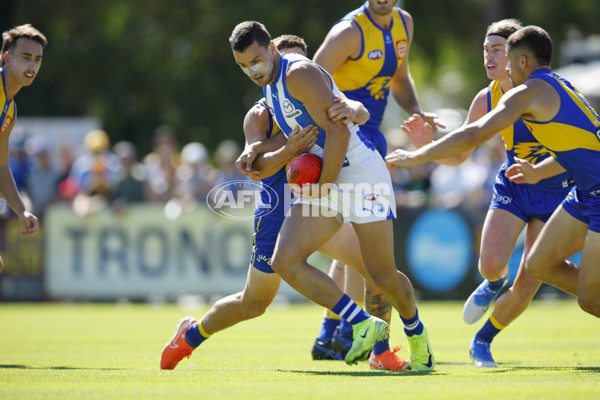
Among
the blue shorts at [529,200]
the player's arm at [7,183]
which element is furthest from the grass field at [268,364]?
the player's arm at [7,183]

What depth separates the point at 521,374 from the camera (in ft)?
22.9

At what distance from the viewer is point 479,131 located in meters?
6.88

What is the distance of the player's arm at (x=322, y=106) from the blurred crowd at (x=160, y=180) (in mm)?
9637

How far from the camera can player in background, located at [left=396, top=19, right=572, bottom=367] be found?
26.3 feet

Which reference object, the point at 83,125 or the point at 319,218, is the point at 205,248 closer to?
the point at 83,125

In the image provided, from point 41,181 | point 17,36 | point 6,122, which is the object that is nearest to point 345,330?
point 6,122

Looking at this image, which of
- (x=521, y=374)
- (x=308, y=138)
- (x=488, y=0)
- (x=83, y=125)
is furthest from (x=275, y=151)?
(x=488, y=0)

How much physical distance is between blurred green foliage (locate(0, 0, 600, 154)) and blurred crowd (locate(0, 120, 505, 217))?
1014 cm

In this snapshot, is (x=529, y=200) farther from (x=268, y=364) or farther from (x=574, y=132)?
(x=268, y=364)

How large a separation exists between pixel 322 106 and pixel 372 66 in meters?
Answer: 1.88

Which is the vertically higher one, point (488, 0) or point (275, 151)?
point (488, 0)

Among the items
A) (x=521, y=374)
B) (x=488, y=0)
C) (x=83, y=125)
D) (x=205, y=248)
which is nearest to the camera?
(x=521, y=374)

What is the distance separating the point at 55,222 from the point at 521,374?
11725 millimetres

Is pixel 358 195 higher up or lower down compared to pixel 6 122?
lower down
